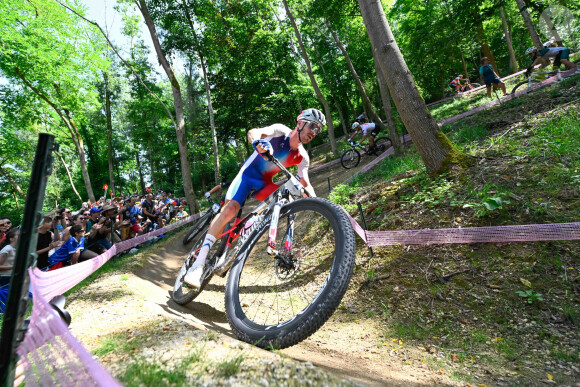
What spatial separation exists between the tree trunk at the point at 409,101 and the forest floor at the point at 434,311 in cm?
38

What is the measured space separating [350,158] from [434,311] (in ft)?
37.0

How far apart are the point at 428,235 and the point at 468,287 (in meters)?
0.74

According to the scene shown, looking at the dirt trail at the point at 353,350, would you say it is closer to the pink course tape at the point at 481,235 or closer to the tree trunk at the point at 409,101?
the pink course tape at the point at 481,235

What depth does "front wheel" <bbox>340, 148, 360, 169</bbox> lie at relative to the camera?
13.7 metres

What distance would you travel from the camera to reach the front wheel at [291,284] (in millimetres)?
2033

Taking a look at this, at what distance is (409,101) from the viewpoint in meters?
5.04

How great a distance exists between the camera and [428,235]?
3.60 meters

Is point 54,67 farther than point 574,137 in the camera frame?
Yes

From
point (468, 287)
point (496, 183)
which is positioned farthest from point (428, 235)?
point (496, 183)

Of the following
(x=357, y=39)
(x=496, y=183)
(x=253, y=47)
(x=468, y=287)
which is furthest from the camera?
(x=357, y=39)

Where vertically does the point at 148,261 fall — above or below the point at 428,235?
above

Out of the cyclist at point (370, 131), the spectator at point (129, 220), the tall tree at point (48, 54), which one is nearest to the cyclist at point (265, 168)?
the spectator at point (129, 220)

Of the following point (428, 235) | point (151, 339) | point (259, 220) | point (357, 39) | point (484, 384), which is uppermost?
point (357, 39)

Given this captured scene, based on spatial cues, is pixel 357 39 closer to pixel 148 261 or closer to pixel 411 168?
pixel 411 168
